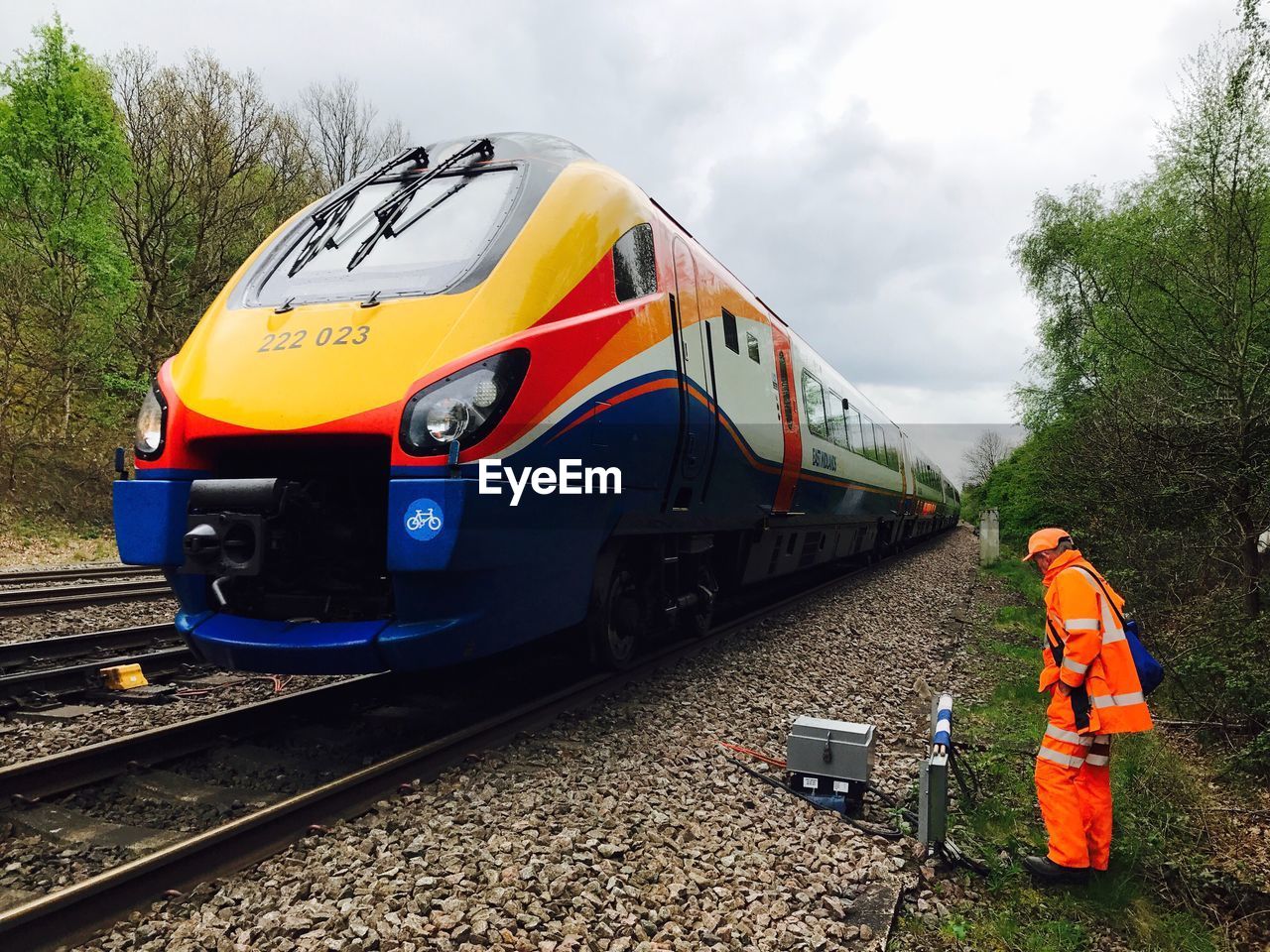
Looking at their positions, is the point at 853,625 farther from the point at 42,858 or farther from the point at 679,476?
the point at 42,858

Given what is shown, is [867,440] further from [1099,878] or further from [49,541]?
[49,541]

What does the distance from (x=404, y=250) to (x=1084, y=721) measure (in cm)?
402

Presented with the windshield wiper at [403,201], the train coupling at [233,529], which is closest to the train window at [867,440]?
the windshield wiper at [403,201]

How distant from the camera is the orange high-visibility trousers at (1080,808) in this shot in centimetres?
348

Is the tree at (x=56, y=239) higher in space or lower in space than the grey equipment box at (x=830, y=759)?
higher

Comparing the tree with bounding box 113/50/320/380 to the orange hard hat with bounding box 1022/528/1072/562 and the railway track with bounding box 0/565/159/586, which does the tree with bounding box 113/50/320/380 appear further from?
the orange hard hat with bounding box 1022/528/1072/562

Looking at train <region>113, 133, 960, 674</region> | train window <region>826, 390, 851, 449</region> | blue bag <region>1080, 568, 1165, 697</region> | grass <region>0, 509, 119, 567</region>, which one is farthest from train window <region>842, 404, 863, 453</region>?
grass <region>0, 509, 119, 567</region>

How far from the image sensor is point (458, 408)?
371cm

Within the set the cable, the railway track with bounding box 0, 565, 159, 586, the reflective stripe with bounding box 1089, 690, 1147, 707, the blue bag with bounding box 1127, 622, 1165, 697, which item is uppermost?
the blue bag with bounding box 1127, 622, 1165, 697

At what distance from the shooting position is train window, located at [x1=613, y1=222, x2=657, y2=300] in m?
4.97

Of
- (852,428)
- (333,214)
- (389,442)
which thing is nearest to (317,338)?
(389,442)

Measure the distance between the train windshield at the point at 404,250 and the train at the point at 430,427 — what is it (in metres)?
0.02

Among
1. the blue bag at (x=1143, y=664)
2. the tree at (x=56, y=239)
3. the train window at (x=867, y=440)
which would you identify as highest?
the tree at (x=56, y=239)

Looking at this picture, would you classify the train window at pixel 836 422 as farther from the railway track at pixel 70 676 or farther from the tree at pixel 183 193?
the tree at pixel 183 193
